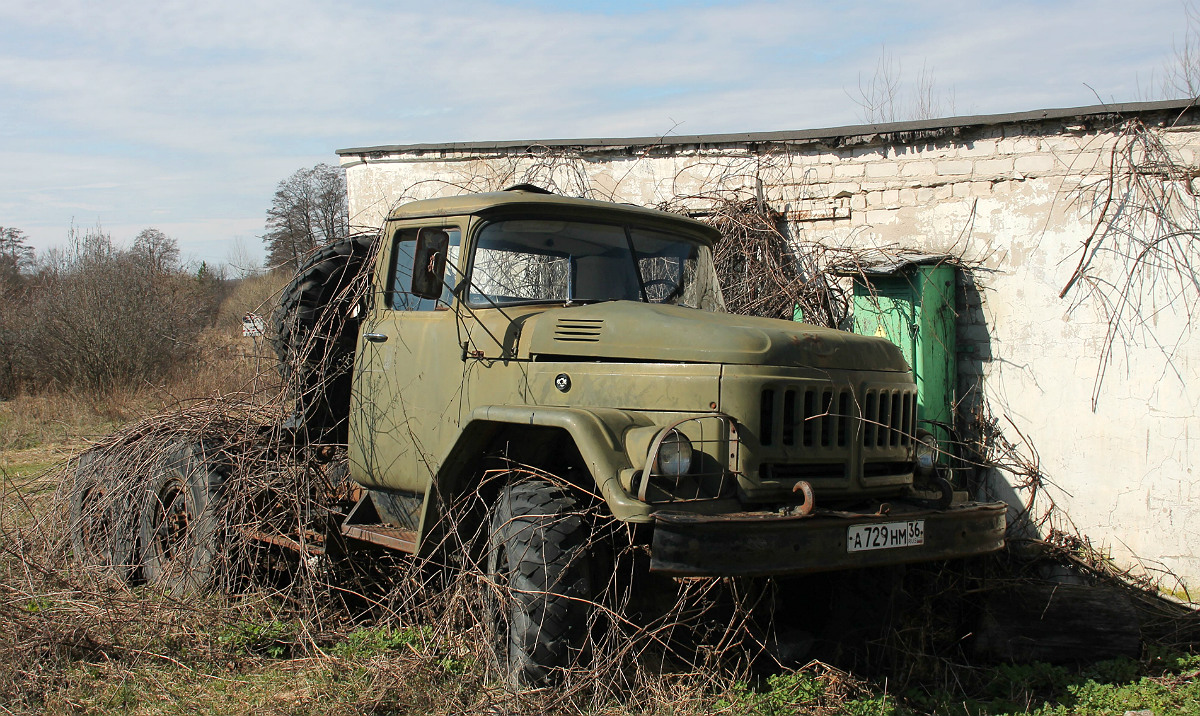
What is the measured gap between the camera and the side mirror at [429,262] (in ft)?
14.6

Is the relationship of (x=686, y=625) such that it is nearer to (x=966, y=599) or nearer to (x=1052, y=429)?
(x=966, y=599)

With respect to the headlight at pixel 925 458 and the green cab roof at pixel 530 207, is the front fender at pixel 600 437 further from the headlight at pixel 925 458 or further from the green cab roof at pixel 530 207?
the headlight at pixel 925 458

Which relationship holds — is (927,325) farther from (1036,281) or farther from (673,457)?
(673,457)

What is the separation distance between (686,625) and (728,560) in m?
0.72

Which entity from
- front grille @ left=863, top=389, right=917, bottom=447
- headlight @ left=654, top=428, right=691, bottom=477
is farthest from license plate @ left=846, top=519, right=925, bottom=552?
headlight @ left=654, top=428, right=691, bottom=477

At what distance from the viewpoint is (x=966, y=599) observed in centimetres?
505

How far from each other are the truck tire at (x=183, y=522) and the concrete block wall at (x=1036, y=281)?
4865 millimetres

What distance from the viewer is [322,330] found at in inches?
225

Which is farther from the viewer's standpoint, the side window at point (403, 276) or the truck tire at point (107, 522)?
the truck tire at point (107, 522)

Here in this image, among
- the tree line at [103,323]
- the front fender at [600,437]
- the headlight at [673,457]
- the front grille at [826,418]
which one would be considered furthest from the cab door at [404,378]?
the tree line at [103,323]

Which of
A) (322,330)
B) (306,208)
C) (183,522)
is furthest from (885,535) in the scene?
(306,208)

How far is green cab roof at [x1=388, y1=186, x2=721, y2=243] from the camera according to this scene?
4637 millimetres

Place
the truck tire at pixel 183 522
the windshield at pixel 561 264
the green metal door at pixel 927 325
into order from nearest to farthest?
the windshield at pixel 561 264
the truck tire at pixel 183 522
the green metal door at pixel 927 325

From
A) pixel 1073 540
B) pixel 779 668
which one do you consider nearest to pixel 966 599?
pixel 779 668
